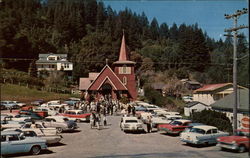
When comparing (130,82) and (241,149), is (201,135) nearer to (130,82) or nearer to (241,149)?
(241,149)

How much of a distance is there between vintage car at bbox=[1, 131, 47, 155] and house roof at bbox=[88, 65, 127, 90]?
129ft

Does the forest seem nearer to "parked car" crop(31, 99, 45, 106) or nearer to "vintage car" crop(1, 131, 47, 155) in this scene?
"parked car" crop(31, 99, 45, 106)

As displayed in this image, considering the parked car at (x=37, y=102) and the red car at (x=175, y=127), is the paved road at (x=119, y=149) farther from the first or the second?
the parked car at (x=37, y=102)

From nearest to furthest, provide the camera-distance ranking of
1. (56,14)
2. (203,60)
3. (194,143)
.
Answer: (194,143)
(203,60)
(56,14)

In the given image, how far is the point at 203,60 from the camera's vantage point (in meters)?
81.4

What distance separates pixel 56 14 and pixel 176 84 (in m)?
76.8

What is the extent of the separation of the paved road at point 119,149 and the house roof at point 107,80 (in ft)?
107

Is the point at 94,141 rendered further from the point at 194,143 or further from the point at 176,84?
the point at 176,84

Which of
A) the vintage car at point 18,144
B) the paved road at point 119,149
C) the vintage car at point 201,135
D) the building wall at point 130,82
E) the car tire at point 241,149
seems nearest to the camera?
the car tire at point 241,149

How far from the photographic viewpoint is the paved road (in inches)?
557

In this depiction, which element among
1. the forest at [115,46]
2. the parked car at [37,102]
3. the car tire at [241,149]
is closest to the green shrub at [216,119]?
the car tire at [241,149]

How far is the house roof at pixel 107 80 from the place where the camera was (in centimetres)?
5481

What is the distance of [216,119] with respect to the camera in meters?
24.2

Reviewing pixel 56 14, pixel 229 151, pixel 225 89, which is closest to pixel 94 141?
pixel 229 151
